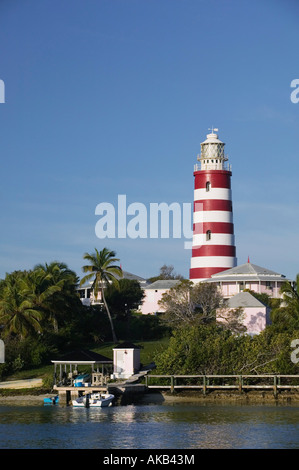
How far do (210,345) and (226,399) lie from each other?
3915 millimetres

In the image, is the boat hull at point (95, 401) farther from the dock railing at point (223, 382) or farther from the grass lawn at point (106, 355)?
the grass lawn at point (106, 355)

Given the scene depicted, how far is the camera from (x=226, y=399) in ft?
171

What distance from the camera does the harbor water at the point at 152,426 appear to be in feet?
121

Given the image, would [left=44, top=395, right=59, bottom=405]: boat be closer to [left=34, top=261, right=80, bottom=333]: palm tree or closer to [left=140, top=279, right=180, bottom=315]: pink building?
[left=34, top=261, right=80, bottom=333]: palm tree

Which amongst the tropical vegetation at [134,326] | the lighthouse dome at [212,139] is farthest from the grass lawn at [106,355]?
the lighthouse dome at [212,139]

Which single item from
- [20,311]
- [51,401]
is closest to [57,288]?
[20,311]

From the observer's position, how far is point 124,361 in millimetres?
55781

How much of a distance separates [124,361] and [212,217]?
25.8 meters

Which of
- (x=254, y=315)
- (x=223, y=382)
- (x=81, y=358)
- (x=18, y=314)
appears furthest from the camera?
(x=254, y=315)

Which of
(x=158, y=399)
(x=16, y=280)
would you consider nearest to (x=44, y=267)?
(x=16, y=280)

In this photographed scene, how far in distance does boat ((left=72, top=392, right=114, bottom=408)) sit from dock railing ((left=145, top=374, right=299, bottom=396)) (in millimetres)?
4438

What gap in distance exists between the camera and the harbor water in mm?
36750

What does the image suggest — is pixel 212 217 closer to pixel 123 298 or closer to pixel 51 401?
pixel 123 298

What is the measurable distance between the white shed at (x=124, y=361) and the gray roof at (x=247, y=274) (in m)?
22.6
